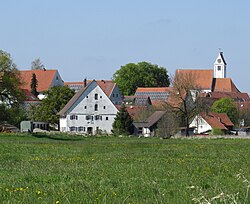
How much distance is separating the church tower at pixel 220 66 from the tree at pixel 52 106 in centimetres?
9133

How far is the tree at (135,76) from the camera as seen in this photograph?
160m

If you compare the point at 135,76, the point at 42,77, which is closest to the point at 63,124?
the point at 42,77

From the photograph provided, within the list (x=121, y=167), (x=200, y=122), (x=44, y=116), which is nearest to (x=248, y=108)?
(x=200, y=122)

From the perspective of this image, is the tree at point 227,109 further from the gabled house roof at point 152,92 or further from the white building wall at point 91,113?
the gabled house roof at point 152,92

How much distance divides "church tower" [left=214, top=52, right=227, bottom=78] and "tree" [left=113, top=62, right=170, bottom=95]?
31.1m

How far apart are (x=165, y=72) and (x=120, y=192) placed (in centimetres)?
16099

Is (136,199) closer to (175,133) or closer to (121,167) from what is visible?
(121,167)

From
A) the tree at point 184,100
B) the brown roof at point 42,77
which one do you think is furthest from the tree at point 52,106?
the brown roof at point 42,77

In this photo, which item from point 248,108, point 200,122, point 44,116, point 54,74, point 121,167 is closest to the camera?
point 121,167

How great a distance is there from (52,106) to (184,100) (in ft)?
95.5

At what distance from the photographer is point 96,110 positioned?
102 m

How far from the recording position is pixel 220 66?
646 ft

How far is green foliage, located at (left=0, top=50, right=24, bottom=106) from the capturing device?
74.0 metres

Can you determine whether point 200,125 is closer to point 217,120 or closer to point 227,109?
point 217,120
